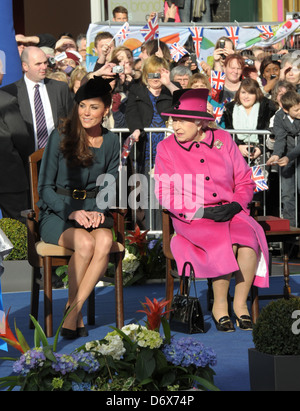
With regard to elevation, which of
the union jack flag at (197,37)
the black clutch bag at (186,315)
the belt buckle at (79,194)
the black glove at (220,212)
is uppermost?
the union jack flag at (197,37)

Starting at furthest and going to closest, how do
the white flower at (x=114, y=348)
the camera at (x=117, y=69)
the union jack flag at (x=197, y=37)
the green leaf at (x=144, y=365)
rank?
the union jack flag at (x=197, y=37), the camera at (x=117, y=69), the white flower at (x=114, y=348), the green leaf at (x=144, y=365)

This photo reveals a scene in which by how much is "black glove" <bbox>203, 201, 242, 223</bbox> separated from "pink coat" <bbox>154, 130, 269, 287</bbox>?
0.17 ft

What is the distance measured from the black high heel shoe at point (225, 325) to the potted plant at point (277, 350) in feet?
7.42

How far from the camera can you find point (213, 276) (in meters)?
7.17

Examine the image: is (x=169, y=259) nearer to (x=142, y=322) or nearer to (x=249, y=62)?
(x=142, y=322)

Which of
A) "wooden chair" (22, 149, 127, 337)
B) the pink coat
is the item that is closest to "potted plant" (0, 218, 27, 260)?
"wooden chair" (22, 149, 127, 337)

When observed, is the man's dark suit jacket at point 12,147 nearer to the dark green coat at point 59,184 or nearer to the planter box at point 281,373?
the dark green coat at point 59,184

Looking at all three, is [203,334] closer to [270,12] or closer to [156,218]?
[156,218]

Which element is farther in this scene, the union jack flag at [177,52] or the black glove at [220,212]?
the union jack flag at [177,52]

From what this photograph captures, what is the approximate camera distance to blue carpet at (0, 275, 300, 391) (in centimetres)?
580

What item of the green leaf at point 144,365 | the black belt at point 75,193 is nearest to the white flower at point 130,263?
the black belt at point 75,193

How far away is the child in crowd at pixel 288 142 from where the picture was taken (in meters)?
10.7

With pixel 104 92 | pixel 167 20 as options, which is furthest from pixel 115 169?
pixel 167 20

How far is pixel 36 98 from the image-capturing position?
9.79m
